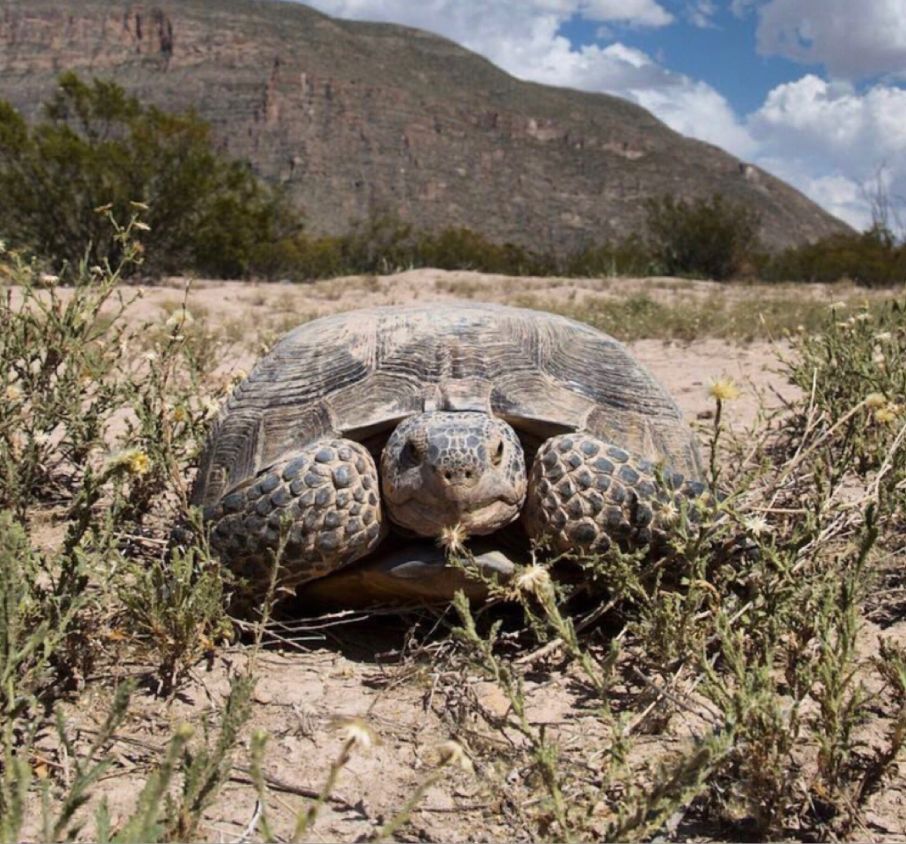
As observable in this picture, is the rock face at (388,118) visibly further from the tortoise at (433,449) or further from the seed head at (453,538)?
the seed head at (453,538)

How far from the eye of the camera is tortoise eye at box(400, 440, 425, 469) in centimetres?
238

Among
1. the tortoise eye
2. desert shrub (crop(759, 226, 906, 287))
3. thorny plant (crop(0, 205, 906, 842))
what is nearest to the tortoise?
the tortoise eye

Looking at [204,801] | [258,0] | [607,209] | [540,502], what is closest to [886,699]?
[540,502]

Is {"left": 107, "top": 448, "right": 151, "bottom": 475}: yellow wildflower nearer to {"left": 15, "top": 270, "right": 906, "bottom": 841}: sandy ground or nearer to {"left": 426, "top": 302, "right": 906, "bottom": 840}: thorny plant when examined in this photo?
{"left": 15, "top": 270, "right": 906, "bottom": 841}: sandy ground

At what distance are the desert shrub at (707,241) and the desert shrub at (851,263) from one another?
725 mm

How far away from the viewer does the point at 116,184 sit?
51.3ft

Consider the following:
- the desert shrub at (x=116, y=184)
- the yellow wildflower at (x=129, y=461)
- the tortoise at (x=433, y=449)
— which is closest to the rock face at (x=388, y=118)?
the desert shrub at (x=116, y=184)

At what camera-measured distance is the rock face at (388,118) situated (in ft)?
208

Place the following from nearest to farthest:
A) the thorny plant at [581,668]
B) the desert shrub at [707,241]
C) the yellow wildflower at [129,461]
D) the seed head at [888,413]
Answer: the thorny plant at [581,668] → the yellow wildflower at [129,461] → the seed head at [888,413] → the desert shrub at [707,241]

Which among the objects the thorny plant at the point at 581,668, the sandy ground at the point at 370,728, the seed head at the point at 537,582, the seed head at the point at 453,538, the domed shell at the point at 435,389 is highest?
the domed shell at the point at 435,389

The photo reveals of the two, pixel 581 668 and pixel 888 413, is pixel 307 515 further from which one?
pixel 888 413

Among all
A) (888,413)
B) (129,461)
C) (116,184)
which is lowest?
(129,461)

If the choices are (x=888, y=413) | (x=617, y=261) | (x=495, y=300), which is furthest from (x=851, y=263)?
(x=888, y=413)

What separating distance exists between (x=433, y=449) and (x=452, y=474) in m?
0.08
